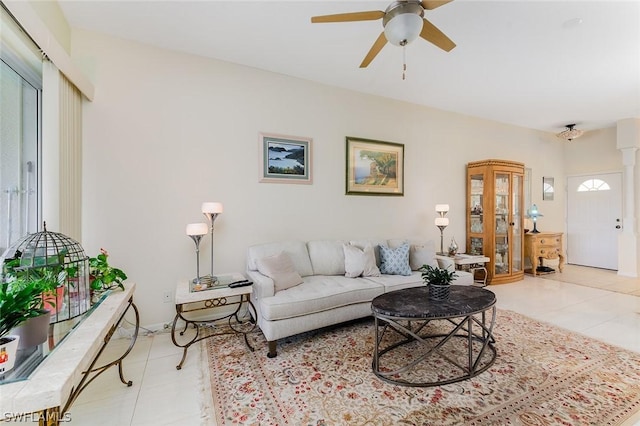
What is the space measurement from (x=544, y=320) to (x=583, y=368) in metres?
1.05

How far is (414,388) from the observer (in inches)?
75.9

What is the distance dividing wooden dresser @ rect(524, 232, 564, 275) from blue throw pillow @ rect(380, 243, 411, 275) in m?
3.43

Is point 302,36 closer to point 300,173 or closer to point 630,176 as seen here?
point 300,173

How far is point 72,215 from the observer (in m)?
2.42

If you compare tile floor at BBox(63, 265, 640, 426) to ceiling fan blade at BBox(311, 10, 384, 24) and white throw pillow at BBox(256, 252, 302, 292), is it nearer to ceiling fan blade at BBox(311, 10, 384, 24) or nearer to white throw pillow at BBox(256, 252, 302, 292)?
white throw pillow at BBox(256, 252, 302, 292)

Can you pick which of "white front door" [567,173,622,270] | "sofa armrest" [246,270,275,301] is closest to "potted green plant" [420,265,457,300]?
"sofa armrest" [246,270,275,301]

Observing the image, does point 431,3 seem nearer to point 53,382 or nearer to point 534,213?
point 53,382

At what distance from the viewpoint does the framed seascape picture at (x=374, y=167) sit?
392cm

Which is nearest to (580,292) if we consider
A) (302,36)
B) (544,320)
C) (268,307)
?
(544,320)

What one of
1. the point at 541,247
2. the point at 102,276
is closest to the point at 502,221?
the point at 541,247

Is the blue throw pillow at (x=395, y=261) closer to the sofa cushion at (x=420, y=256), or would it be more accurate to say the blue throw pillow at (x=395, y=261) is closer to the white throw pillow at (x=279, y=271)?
the sofa cushion at (x=420, y=256)

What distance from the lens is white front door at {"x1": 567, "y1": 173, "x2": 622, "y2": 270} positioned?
5.59m

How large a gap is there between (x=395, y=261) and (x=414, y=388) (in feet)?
5.30

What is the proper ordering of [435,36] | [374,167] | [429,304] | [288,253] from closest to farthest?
[435,36]
[429,304]
[288,253]
[374,167]
